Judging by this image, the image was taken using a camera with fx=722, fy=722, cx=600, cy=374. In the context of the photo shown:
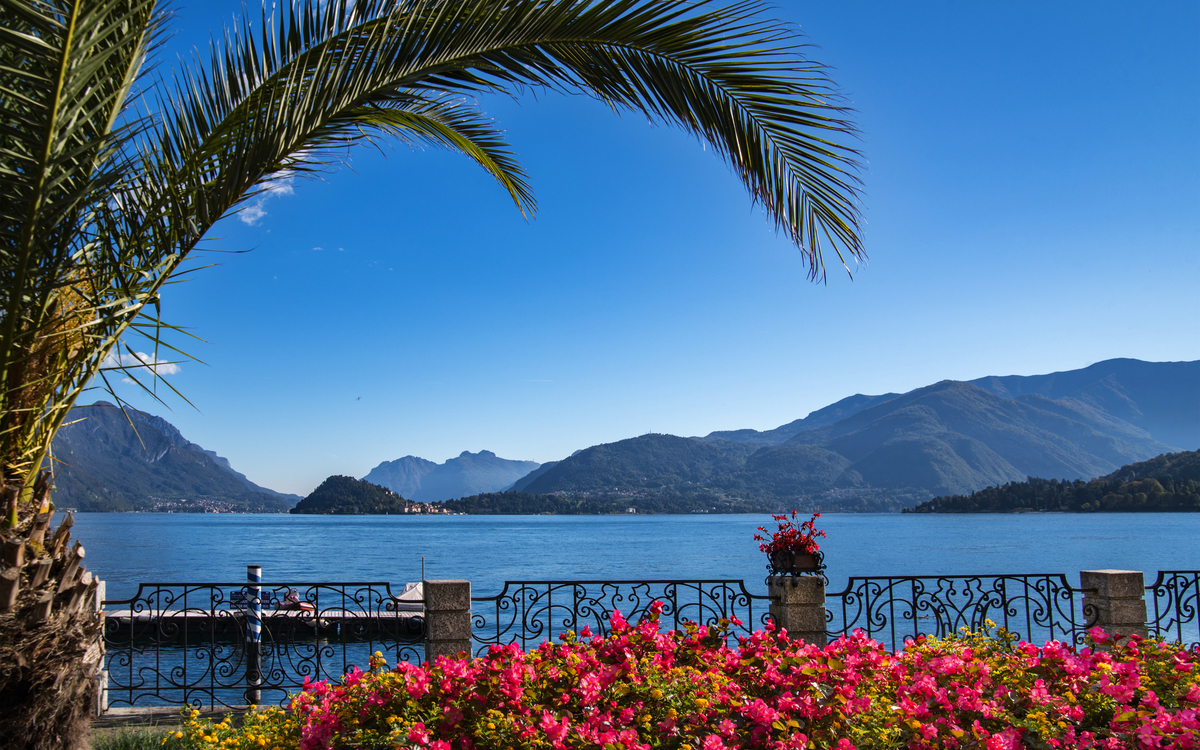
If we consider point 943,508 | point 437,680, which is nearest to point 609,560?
point 437,680

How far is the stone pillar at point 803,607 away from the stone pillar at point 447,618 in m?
3.10

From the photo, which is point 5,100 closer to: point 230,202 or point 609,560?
point 230,202

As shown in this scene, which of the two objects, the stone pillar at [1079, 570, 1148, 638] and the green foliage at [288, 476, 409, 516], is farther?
the green foliage at [288, 476, 409, 516]

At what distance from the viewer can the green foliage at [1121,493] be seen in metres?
91.6

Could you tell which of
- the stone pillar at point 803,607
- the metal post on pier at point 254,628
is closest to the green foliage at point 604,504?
the metal post on pier at point 254,628

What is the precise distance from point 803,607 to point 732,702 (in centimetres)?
390

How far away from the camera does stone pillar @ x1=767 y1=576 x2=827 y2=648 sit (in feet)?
23.8

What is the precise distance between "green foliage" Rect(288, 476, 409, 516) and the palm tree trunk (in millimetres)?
167707

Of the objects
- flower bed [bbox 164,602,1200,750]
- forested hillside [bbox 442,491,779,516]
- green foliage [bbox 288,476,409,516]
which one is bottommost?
forested hillside [bbox 442,491,779,516]

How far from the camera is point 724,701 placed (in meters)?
3.81

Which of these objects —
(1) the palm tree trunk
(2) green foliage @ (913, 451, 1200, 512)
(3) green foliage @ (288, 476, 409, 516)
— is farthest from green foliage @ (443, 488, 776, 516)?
(1) the palm tree trunk

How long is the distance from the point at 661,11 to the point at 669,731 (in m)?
3.51

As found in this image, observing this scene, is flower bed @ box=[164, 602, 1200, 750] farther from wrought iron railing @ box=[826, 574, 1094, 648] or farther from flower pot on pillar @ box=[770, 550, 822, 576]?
flower pot on pillar @ box=[770, 550, 822, 576]

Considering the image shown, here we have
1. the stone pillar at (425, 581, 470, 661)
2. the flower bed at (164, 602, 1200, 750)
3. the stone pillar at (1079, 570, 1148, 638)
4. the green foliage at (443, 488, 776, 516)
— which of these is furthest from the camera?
the green foliage at (443, 488, 776, 516)
